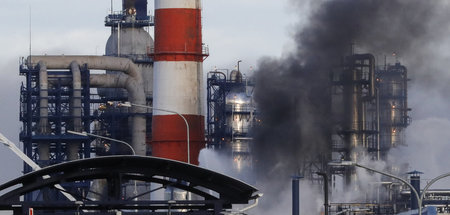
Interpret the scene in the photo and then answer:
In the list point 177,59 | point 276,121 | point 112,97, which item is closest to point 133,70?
point 112,97

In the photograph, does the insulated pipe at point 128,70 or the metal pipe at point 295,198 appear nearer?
the metal pipe at point 295,198

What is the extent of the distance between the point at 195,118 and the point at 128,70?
1065 inches

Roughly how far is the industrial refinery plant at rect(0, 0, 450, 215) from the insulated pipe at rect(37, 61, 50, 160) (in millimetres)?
69

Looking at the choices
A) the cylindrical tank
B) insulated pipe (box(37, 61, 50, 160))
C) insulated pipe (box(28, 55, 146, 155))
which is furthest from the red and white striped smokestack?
the cylindrical tank

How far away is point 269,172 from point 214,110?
16.4 meters

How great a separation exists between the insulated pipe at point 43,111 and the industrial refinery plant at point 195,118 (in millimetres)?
69

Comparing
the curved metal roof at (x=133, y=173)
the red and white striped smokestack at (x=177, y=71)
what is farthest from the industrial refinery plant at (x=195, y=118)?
the curved metal roof at (x=133, y=173)

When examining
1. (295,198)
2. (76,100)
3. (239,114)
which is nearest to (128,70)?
(76,100)

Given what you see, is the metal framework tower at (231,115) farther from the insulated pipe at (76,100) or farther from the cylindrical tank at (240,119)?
the insulated pipe at (76,100)

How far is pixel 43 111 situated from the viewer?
88.2 meters

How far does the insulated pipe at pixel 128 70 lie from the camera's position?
292ft

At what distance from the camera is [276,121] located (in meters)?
79.1

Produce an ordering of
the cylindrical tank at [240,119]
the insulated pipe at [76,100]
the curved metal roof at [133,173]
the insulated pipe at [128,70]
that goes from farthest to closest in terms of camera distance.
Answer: the cylindrical tank at [240,119]
the insulated pipe at [128,70]
the insulated pipe at [76,100]
the curved metal roof at [133,173]

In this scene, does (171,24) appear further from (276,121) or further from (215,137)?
(215,137)
